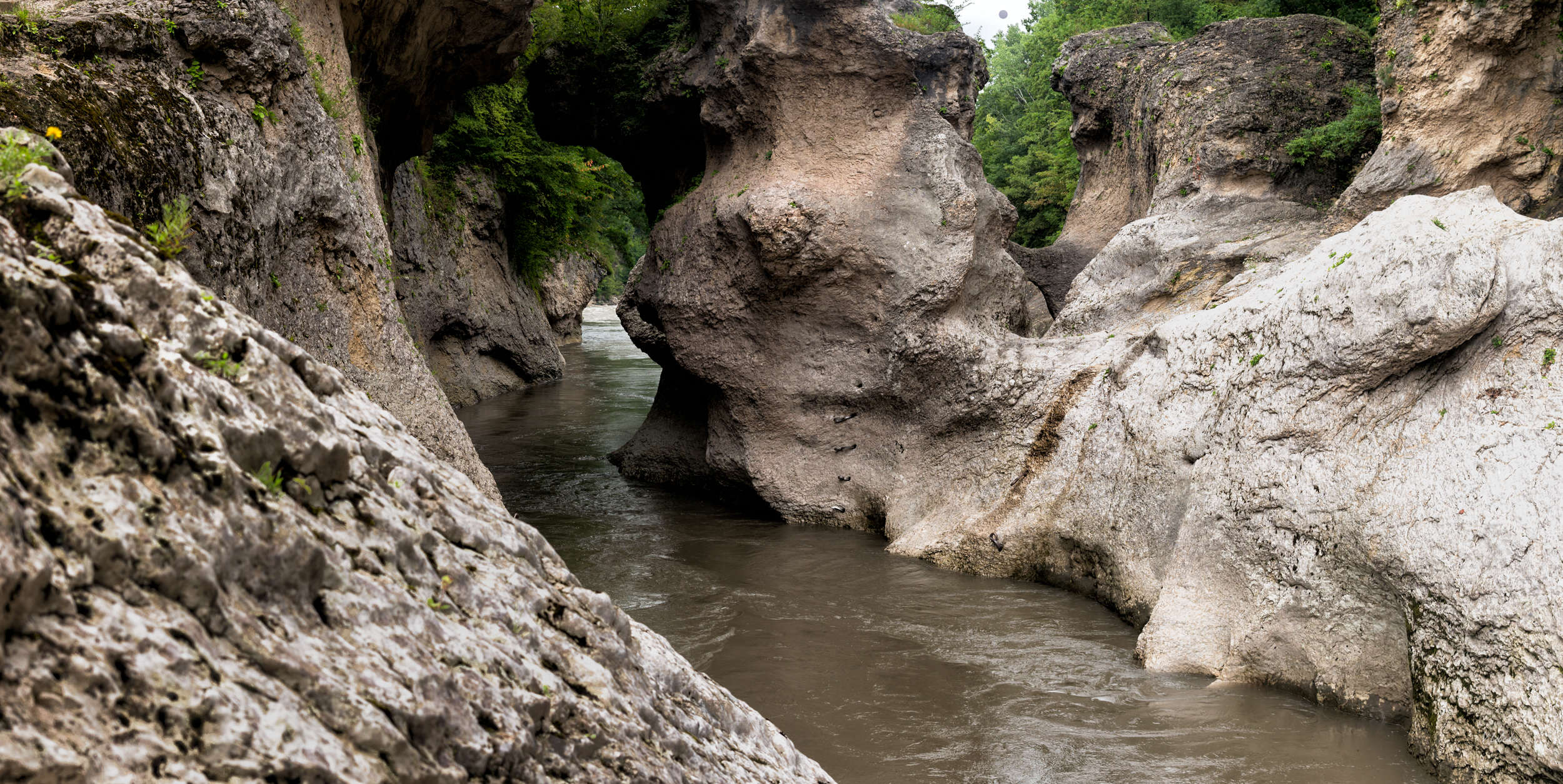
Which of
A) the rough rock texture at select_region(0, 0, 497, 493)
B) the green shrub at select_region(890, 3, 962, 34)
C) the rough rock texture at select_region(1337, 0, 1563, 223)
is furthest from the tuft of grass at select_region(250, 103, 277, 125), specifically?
the rough rock texture at select_region(1337, 0, 1563, 223)

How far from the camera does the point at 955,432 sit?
10883mm

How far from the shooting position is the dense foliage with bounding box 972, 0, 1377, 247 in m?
18.9

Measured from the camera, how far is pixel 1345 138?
39.4 ft

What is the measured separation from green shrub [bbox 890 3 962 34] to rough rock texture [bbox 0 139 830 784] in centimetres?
1117

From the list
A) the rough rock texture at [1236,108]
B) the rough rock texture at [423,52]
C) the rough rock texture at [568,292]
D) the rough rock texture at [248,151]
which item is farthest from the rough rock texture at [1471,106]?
the rough rock texture at [568,292]

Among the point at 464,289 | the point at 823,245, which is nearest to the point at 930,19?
the point at 823,245

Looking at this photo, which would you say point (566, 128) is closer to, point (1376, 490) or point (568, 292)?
point (1376, 490)

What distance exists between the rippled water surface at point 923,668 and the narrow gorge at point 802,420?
50mm

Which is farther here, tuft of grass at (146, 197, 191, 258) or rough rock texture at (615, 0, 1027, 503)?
rough rock texture at (615, 0, 1027, 503)

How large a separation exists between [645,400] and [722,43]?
1023cm

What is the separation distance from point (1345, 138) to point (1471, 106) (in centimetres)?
211

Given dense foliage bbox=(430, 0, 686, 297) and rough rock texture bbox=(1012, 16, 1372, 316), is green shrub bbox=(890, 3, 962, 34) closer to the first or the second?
rough rock texture bbox=(1012, 16, 1372, 316)

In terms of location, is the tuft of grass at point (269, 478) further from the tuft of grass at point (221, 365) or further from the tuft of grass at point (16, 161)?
the tuft of grass at point (16, 161)

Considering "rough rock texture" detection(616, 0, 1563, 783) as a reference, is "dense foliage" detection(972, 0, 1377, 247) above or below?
above
